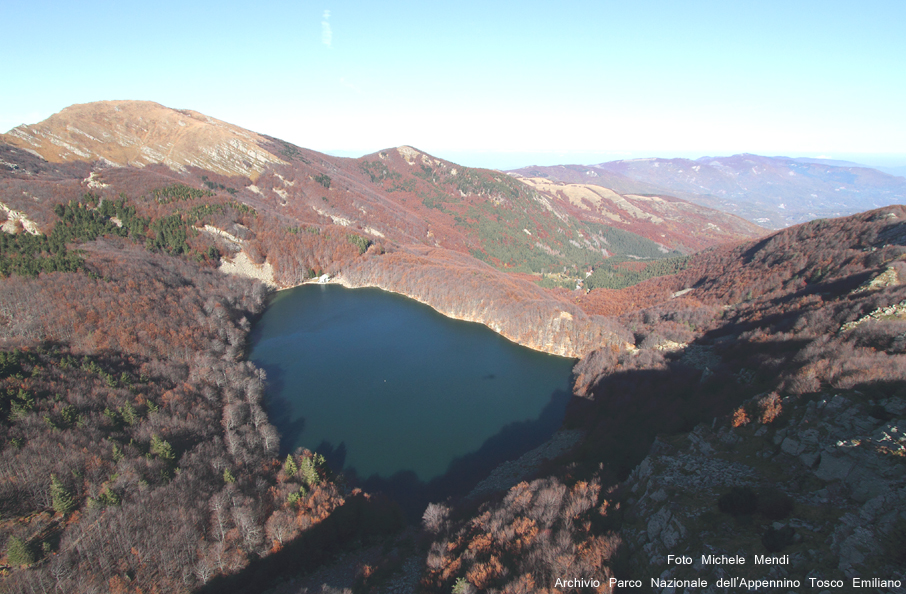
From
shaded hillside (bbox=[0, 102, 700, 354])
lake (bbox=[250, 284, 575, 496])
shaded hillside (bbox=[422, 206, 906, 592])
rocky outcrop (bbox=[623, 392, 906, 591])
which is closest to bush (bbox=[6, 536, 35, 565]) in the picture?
lake (bbox=[250, 284, 575, 496])

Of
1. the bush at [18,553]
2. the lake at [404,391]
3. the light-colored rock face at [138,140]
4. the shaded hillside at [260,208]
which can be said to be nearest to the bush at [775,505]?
the lake at [404,391]

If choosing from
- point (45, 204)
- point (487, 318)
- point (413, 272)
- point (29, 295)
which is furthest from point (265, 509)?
point (45, 204)

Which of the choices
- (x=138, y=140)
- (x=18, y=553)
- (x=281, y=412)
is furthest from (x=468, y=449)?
(x=138, y=140)

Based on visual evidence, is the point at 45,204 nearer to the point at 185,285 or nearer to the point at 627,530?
the point at 185,285

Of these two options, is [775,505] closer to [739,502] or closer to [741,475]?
[739,502]

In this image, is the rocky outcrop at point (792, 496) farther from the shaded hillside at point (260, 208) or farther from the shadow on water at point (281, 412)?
the shaded hillside at point (260, 208)

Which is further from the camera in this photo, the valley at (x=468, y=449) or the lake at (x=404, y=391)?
the lake at (x=404, y=391)

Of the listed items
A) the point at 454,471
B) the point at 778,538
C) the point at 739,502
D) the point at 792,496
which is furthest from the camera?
the point at 454,471
